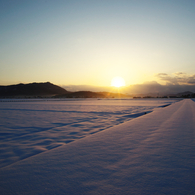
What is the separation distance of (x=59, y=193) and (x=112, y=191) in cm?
74

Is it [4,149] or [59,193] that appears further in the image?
[4,149]

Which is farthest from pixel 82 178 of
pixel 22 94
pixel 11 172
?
pixel 22 94

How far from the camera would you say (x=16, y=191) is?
237cm

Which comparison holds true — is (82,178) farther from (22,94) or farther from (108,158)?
(22,94)

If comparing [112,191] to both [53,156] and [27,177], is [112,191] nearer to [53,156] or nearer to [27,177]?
[27,177]

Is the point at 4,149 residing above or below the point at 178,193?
below

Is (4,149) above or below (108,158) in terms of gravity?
below

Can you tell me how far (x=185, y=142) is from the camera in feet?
15.8

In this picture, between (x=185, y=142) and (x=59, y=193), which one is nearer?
(x=59, y=193)

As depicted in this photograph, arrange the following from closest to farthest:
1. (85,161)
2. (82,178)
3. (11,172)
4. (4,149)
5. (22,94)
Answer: (82,178) < (11,172) < (85,161) < (4,149) < (22,94)

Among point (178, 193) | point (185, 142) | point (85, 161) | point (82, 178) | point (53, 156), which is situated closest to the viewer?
point (178, 193)

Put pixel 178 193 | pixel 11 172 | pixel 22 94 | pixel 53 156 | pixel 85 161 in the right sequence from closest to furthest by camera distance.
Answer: pixel 178 193
pixel 11 172
pixel 85 161
pixel 53 156
pixel 22 94

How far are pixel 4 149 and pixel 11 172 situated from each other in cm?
269

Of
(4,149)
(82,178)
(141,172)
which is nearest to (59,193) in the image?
(82,178)
